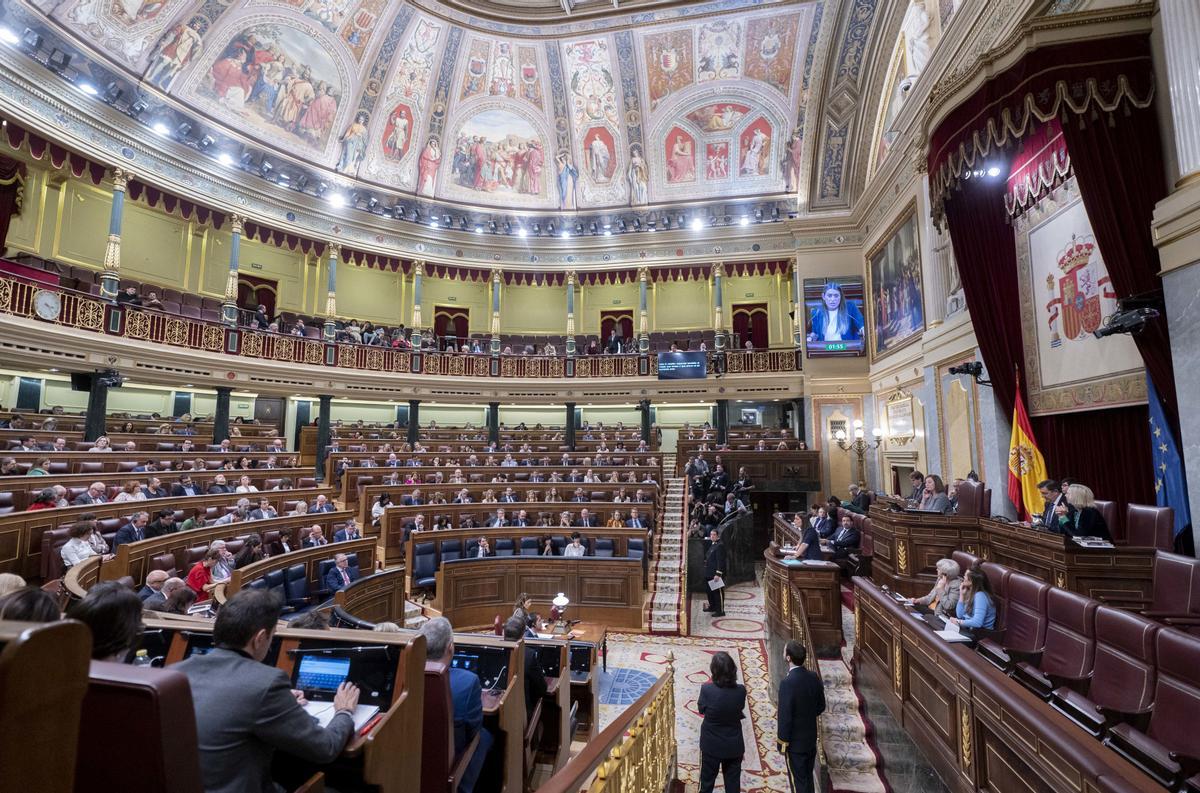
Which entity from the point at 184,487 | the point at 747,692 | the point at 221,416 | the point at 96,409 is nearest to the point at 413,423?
the point at 221,416

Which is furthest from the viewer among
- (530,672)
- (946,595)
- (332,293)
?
(332,293)

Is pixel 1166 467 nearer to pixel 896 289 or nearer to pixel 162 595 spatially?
pixel 162 595

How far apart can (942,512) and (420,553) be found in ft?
24.1

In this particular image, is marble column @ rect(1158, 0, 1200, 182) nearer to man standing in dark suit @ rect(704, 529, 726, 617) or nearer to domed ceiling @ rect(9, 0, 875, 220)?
man standing in dark suit @ rect(704, 529, 726, 617)

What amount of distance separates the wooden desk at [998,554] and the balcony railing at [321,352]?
432 inches

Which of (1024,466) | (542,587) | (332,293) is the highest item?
(332,293)

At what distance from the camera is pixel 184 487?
8953 mm

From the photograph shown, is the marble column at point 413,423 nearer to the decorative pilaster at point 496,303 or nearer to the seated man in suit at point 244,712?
the decorative pilaster at point 496,303

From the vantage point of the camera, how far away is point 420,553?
9.09 m

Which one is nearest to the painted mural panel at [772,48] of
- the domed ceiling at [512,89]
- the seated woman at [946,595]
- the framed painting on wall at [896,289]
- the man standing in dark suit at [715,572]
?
the domed ceiling at [512,89]

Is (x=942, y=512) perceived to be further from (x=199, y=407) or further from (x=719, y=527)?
(x=199, y=407)

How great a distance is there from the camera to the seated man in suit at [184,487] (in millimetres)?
8773

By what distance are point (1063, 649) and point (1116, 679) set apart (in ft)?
1.55

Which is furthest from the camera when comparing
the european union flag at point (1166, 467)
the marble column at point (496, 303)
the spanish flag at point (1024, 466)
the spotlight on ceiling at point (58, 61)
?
the marble column at point (496, 303)
